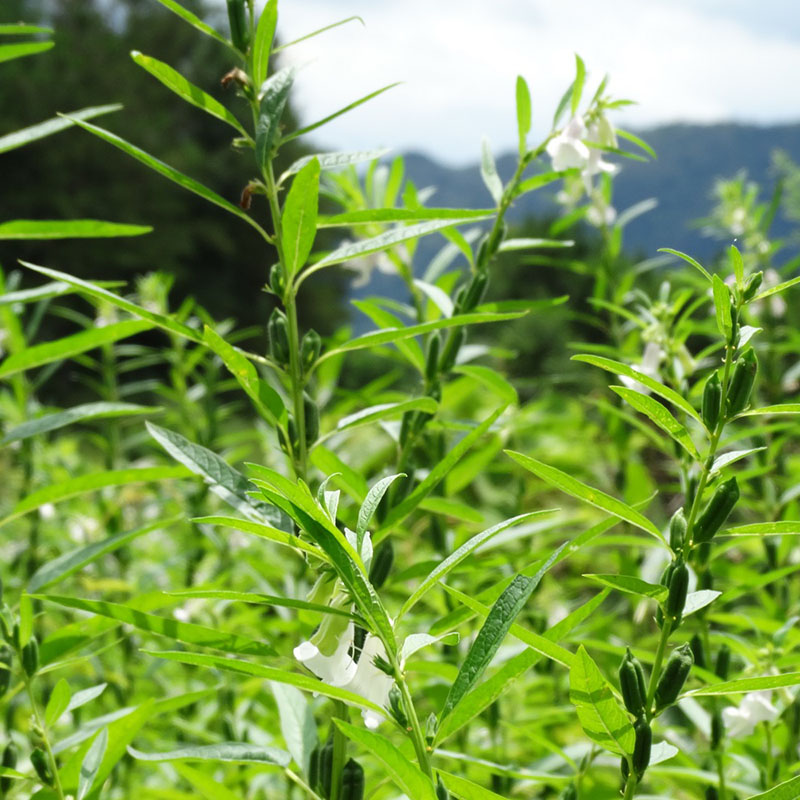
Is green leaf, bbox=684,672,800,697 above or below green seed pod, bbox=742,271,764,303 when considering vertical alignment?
below

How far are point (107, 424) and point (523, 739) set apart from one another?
2.68ft

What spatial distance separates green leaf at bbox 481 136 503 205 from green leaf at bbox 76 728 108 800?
0.51 m

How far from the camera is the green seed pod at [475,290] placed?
0.74 m

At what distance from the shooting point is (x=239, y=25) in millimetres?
599

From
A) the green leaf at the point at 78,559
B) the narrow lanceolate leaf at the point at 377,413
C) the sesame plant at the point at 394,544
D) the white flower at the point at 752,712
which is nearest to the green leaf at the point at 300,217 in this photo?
the sesame plant at the point at 394,544

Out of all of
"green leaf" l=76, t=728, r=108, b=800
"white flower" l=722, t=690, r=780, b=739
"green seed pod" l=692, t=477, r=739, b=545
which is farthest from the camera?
"white flower" l=722, t=690, r=780, b=739

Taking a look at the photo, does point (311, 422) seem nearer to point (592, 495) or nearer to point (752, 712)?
point (592, 495)

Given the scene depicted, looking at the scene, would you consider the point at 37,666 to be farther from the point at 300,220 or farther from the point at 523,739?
the point at 523,739

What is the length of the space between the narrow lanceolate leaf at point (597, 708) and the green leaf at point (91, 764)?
1.01 ft

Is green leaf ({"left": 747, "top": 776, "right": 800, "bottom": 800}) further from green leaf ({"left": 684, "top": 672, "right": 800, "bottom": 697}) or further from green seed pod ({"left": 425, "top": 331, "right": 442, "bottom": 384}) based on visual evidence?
green seed pod ({"left": 425, "top": 331, "right": 442, "bottom": 384})

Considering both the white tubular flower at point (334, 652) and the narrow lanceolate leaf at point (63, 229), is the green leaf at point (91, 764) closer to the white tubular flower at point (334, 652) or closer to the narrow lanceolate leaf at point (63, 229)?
the white tubular flower at point (334, 652)

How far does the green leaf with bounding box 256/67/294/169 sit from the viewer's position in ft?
1.82

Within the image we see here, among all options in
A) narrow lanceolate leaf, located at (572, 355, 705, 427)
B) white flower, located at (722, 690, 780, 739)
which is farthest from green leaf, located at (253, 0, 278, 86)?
white flower, located at (722, 690, 780, 739)

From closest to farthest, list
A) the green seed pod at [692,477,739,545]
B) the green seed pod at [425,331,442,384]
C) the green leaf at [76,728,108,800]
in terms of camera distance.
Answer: the green seed pod at [692,477,739,545], the green leaf at [76,728,108,800], the green seed pod at [425,331,442,384]
